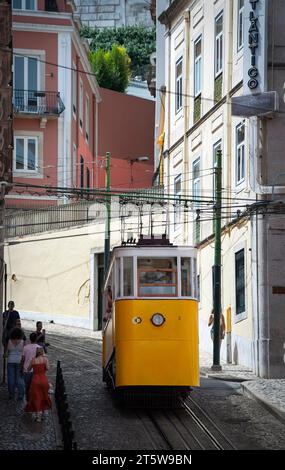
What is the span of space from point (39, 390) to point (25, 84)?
3207 cm

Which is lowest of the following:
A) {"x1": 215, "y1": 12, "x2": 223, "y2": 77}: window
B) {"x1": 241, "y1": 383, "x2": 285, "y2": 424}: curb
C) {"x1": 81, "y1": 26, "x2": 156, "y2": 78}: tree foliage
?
{"x1": 241, "y1": 383, "x2": 285, "y2": 424}: curb

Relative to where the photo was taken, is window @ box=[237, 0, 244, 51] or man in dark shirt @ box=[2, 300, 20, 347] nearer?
man in dark shirt @ box=[2, 300, 20, 347]

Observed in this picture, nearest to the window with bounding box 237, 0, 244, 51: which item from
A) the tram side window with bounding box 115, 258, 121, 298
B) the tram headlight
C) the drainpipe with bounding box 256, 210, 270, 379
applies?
the drainpipe with bounding box 256, 210, 270, 379

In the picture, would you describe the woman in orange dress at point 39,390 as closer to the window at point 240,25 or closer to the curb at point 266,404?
the curb at point 266,404

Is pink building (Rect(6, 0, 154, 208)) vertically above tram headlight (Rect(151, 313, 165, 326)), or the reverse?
pink building (Rect(6, 0, 154, 208))

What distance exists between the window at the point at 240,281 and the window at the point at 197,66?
25.2 ft

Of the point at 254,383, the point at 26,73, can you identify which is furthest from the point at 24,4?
the point at 254,383

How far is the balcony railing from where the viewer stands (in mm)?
53062

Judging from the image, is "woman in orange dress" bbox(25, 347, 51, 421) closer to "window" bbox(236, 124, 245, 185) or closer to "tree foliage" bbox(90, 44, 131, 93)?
"window" bbox(236, 124, 245, 185)

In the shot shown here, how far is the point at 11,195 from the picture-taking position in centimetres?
5294

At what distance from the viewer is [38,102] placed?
53469 millimetres

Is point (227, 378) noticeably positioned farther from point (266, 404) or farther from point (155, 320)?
point (155, 320)

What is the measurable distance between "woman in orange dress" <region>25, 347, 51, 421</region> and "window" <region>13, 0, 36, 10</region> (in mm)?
32733

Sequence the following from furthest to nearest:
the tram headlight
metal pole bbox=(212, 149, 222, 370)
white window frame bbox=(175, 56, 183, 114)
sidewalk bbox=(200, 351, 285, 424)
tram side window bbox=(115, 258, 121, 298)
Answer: white window frame bbox=(175, 56, 183, 114)
metal pole bbox=(212, 149, 222, 370)
sidewalk bbox=(200, 351, 285, 424)
tram side window bbox=(115, 258, 121, 298)
the tram headlight
